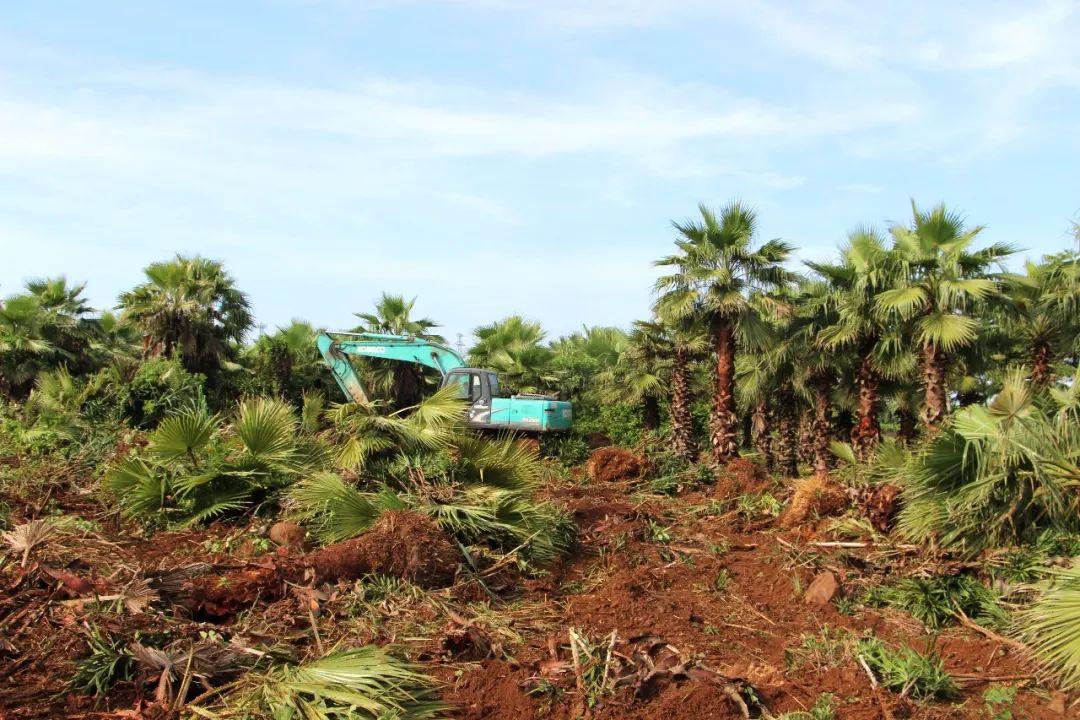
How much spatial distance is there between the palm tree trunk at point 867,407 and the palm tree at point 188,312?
17121 millimetres

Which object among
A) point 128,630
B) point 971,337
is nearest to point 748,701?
point 128,630

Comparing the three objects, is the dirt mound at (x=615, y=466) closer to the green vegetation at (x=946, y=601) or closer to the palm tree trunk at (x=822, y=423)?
the palm tree trunk at (x=822, y=423)

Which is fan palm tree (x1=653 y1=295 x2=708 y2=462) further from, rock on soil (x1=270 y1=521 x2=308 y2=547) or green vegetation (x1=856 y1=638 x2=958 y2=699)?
green vegetation (x1=856 y1=638 x2=958 y2=699)

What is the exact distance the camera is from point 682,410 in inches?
872

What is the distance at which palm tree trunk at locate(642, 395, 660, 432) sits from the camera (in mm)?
27062

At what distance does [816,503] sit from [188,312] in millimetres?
18000

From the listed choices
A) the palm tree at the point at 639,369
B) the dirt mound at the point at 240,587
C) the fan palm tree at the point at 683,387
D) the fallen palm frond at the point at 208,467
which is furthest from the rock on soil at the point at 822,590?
the palm tree at the point at 639,369

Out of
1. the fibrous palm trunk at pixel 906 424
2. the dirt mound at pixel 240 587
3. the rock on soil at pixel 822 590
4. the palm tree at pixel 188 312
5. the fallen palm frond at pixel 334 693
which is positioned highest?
the palm tree at pixel 188 312

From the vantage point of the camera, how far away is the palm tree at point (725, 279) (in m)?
18.9

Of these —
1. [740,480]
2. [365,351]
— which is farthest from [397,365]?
[740,480]

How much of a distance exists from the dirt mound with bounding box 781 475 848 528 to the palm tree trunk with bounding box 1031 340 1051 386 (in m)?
8.73

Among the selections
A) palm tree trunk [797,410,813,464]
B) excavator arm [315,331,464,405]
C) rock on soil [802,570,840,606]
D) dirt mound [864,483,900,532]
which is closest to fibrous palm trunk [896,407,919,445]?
palm tree trunk [797,410,813,464]

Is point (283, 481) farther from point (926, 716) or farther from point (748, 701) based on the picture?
point (926, 716)

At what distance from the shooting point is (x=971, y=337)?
15398 millimetres
